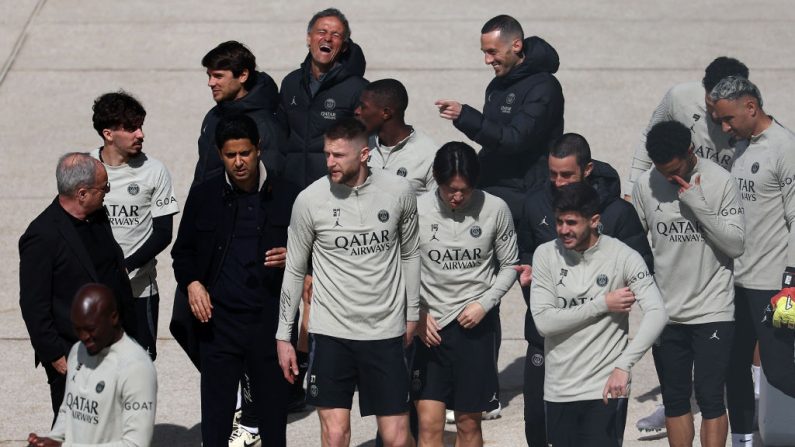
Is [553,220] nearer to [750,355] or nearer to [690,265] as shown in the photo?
[690,265]

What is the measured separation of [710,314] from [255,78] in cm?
289

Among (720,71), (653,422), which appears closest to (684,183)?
(720,71)

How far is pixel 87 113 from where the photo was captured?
563 inches

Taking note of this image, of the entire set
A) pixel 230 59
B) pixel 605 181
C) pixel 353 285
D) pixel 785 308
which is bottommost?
pixel 785 308

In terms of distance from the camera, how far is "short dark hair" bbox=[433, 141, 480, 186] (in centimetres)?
769

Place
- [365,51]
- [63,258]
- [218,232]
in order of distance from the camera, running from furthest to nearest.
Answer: [365,51]
[218,232]
[63,258]

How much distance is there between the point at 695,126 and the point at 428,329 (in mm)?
2195

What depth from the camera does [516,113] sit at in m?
8.80

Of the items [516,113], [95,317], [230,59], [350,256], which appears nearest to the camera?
[95,317]

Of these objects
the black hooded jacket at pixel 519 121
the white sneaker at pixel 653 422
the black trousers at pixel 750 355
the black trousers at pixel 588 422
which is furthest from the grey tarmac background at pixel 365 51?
the black trousers at pixel 588 422

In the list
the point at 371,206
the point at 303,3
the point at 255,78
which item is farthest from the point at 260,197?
the point at 303,3

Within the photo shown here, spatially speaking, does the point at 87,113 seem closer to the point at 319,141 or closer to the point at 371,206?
the point at 319,141

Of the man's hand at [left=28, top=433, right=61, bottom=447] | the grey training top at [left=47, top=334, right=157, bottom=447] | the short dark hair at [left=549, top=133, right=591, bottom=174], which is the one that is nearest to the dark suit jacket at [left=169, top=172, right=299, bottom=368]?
the short dark hair at [left=549, top=133, right=591, bottom=174]

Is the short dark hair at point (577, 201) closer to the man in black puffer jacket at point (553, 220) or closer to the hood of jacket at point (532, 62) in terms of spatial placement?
the man in black puffer jacket at point (553, 220)
